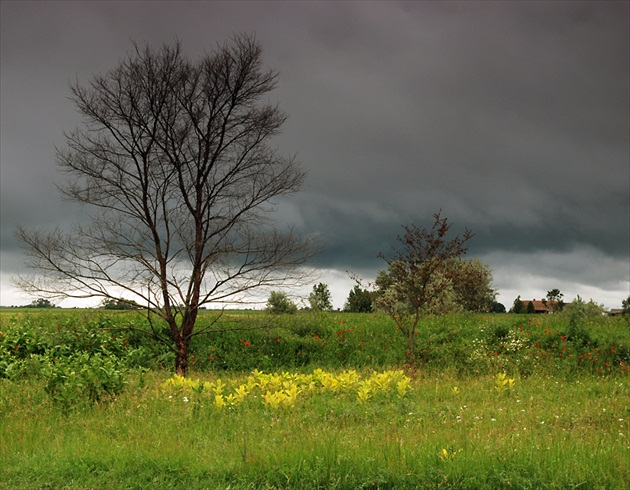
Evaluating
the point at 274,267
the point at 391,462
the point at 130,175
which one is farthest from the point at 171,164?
the point at 391,462

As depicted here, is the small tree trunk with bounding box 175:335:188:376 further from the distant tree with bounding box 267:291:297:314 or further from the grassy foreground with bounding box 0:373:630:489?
the distant tree with bounding box 267:291:297:314

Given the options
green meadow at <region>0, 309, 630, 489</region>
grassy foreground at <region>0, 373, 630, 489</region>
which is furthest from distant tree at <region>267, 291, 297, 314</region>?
grassy foreground at <region>0, 373, 630, 489</region>

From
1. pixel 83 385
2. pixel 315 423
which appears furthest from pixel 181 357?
pixel 315 423

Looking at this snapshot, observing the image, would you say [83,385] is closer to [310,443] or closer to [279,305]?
[310,443]

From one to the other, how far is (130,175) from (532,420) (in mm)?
11430

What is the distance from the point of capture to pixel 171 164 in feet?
49.6

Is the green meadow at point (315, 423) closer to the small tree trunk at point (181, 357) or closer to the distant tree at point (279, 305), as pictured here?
the small tree trunk at point (181, 357)

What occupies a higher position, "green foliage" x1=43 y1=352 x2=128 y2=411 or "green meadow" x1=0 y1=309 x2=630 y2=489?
"green foliage" x1=43 y1=352 x2=128 y2=411

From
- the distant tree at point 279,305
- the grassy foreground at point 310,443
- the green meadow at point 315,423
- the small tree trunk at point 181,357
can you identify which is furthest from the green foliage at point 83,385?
the distant tree at point 279,305

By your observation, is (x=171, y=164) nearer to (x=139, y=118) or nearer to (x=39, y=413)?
(x=139, y=118)

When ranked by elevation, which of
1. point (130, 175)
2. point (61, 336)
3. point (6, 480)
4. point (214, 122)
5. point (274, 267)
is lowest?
point (6, 480)

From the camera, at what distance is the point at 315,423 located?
775 cm

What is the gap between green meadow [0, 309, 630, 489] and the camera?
5.68 metres

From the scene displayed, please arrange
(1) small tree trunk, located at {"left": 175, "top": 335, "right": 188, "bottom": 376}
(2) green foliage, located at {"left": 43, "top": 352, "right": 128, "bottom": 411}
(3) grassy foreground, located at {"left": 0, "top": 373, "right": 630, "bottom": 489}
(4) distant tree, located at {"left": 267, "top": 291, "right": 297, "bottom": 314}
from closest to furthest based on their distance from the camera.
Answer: (3) grassy foreground, located at {"left": 0, "top": 373, "right": 630, "bottom": 489} → (2) green foliage, located at {"left": 43, "top": 352, "right": 128, "bottom": 411} → (1) small tree trunk, located at {"left": 175, "top": 335, "right": 188, "bottom": 376} → (4) distant tree, located at {"left": 267, "top": 291, "right": 297, "bottom": 314}
